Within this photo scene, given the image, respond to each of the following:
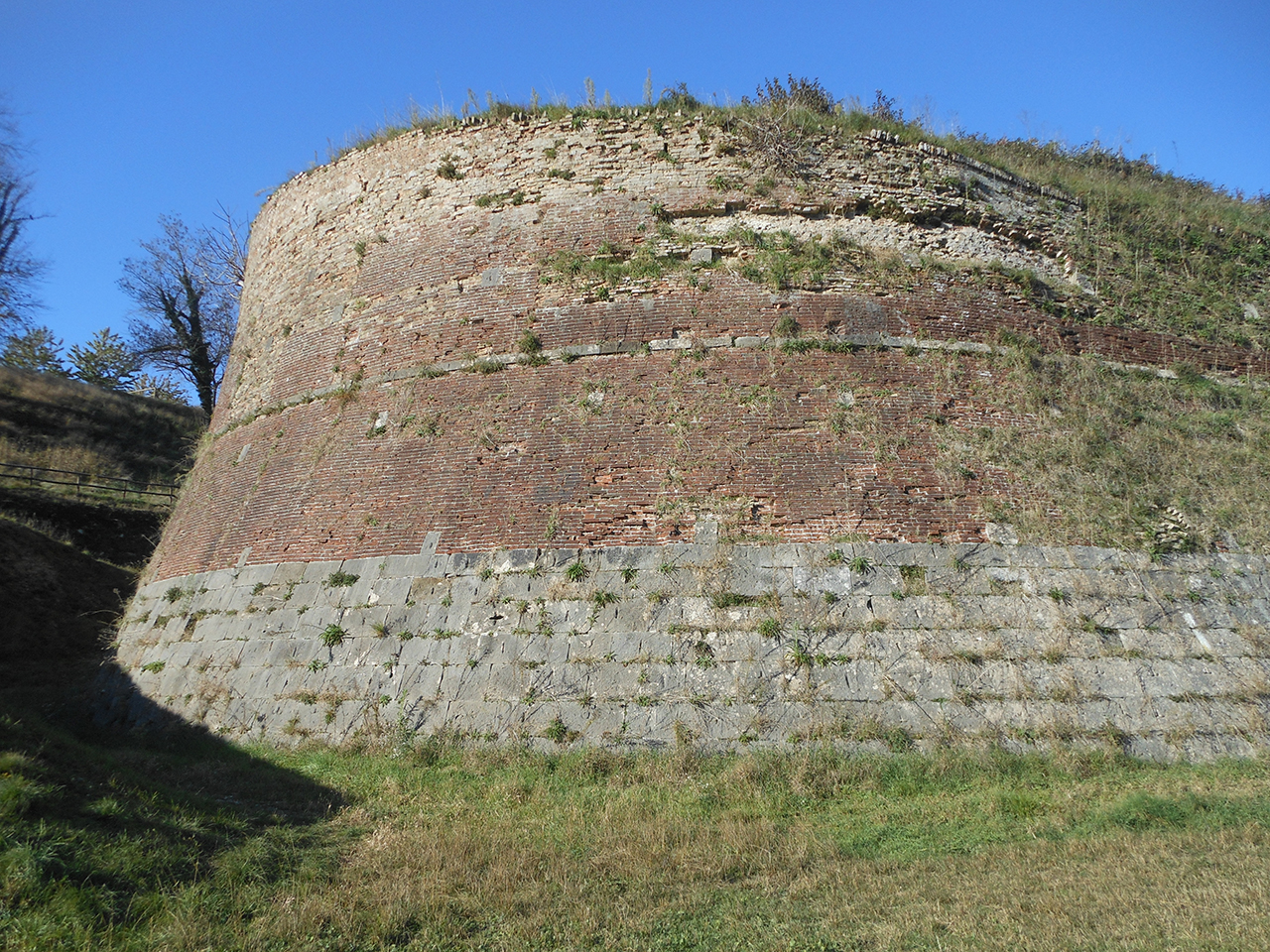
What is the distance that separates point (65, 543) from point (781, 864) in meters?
16.6

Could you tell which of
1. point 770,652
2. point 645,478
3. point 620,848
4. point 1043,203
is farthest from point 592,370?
point 1043,203

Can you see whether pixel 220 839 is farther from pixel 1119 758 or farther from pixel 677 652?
pixel 1119 758

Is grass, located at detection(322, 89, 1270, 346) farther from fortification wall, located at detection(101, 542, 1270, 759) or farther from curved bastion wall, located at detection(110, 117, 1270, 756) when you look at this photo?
fortification wall, located at detection(101, 542, 1270, 759)

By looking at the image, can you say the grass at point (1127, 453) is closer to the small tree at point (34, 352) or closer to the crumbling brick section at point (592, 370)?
the crumbling brick section at point (592, 370)

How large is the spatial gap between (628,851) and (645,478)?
457cm

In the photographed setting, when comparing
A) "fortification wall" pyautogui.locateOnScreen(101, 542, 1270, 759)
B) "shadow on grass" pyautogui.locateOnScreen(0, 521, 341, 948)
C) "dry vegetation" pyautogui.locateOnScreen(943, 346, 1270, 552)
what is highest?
"dry vegetation" pyautogui.locateOnScreen(943, 346, 1270, 552)

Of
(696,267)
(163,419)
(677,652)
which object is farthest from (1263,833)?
(163,419)

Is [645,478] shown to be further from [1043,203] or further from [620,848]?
[1043,203]

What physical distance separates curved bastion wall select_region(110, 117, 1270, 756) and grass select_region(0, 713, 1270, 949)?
0.58 metres

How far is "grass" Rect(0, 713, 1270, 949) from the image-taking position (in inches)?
171

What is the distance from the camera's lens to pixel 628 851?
220 inches

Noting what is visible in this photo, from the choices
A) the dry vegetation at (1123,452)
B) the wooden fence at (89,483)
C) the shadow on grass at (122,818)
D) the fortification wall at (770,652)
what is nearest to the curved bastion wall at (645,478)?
the fortification wall at (770,652)

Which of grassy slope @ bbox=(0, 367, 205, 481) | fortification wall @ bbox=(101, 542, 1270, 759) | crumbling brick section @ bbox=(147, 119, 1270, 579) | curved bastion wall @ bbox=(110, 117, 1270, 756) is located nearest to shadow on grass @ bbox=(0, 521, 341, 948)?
curved bastion wall @ bbox=(110, 117, 1270, 756)

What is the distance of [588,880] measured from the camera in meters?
5.18
